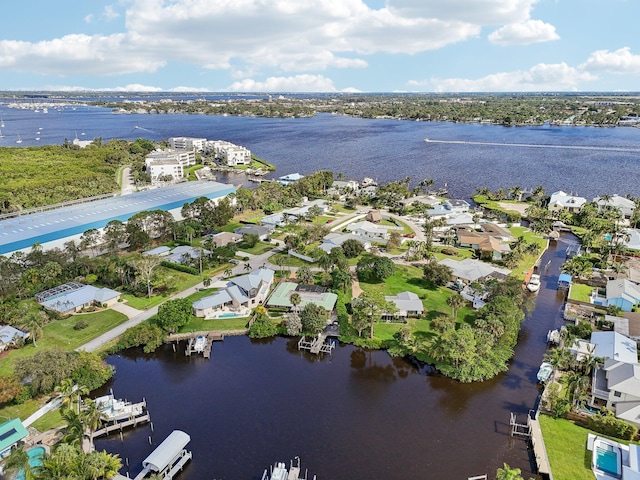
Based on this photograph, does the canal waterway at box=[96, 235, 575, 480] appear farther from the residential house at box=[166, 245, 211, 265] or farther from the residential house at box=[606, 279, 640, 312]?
the residential house at box=[166, 245, 211, 265]

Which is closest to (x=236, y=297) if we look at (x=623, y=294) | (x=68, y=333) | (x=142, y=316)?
(x=142, y=316)

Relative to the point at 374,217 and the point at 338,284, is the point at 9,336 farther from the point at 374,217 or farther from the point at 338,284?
the point at 374,217

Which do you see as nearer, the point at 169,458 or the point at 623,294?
the point at 169,458

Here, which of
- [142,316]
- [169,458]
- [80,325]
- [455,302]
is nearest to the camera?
[169,458]

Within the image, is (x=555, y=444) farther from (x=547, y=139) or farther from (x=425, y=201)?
(x=547, y=139)

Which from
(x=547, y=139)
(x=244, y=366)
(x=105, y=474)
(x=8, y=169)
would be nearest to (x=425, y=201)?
(x=244, y=366)

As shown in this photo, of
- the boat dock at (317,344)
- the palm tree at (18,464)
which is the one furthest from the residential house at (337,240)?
the palm tree at (18,464)

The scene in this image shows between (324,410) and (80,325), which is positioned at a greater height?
(80,325)

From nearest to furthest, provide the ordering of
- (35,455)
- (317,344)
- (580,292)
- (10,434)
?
(35,455) < (10,434) < (317,344) < (580,292)
